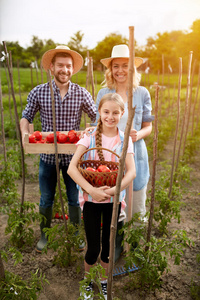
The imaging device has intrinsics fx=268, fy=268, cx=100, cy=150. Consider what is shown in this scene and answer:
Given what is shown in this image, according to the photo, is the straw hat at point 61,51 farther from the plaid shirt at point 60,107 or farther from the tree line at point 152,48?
the tree line at point 152,48

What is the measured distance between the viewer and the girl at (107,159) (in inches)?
61.4

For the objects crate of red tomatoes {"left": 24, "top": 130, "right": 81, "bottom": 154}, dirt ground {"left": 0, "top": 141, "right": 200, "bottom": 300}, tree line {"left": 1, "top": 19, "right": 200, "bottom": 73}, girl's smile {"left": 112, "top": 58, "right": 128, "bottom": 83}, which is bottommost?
dirt ground {"left": 0, "top": 141, "right": 200, "bottom": 300}

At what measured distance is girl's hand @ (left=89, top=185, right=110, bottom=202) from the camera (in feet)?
4.91

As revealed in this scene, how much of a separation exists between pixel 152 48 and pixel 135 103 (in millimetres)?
31820

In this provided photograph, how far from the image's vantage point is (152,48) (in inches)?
1227

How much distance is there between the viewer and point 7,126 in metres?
6.20

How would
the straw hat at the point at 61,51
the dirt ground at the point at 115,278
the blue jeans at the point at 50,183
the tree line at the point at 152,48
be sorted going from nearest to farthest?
the dirt ground at the point at 115,278 → the straw hat at the point at 61,51 → the blue jeans at the point at 50,183 → the tree line at the point at 152,48

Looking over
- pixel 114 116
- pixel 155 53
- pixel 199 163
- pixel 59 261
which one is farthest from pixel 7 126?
pixel 155 53

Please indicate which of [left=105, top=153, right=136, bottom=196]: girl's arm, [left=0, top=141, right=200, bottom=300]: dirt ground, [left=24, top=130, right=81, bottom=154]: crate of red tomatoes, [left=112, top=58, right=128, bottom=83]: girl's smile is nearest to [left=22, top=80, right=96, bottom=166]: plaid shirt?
[left=24, top=130, right=81, bottom=154]: crate of red tomatoes

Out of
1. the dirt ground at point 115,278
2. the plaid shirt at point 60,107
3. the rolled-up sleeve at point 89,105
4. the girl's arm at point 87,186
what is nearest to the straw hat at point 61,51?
the plaid shirt at point 60,107

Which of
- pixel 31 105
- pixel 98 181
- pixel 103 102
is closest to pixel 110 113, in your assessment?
pixel 103 102

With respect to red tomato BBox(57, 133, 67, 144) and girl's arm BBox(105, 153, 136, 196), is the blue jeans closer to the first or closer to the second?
red tomato BBox(57, 133, 67, 144)

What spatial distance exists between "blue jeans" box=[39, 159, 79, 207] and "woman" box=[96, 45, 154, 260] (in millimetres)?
500

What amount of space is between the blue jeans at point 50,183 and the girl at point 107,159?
0.57 meters
